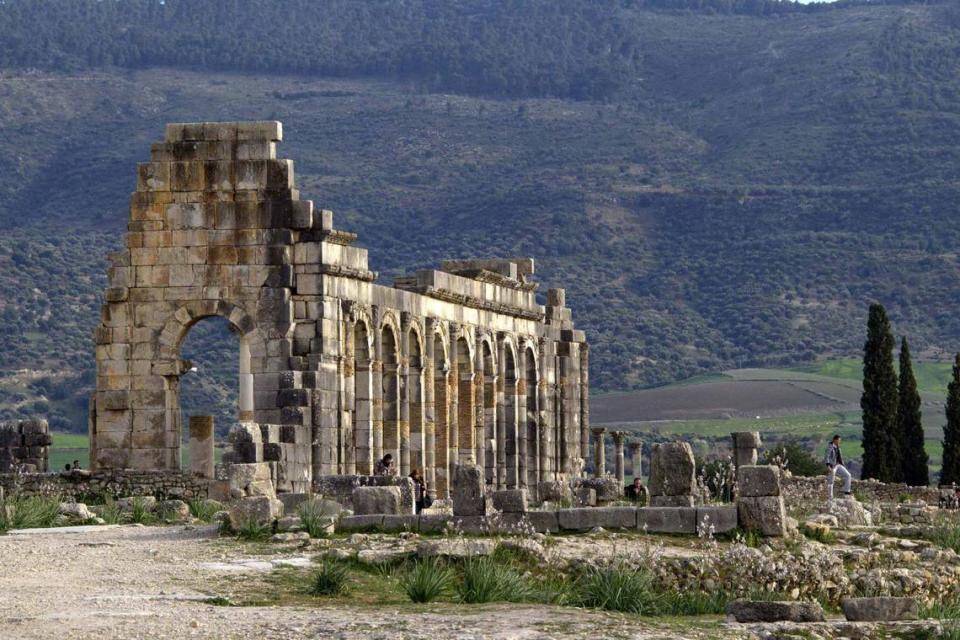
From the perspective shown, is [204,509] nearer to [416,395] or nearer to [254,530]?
[254,530]

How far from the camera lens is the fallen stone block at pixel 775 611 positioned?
91.6ft

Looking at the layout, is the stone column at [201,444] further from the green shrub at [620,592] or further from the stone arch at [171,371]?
the green shrub at [620,592]

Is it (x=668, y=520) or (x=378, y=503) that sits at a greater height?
(x=378, y=503)

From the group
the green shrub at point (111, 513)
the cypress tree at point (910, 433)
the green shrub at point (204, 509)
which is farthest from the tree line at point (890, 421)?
the green shrub at point (111, 513)

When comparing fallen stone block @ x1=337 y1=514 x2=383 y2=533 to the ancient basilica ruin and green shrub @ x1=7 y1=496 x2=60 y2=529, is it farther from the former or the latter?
the ancient basilica ruin

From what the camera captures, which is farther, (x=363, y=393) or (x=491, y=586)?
(x=363, y=393)

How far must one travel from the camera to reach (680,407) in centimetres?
15288

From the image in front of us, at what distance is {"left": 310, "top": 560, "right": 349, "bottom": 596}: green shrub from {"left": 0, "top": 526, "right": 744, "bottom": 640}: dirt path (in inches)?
39.9


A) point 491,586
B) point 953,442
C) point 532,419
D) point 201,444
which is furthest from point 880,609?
point 953,442

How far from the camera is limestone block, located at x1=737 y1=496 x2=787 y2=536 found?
3528cm

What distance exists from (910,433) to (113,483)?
1334 inches

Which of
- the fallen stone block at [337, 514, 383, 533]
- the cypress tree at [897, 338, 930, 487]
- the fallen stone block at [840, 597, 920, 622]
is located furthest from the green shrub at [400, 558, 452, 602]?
the cypress tree at [897, 338, 930, 487]

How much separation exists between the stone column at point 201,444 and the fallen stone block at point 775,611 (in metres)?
22.8

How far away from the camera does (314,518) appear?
3534 centimetres
